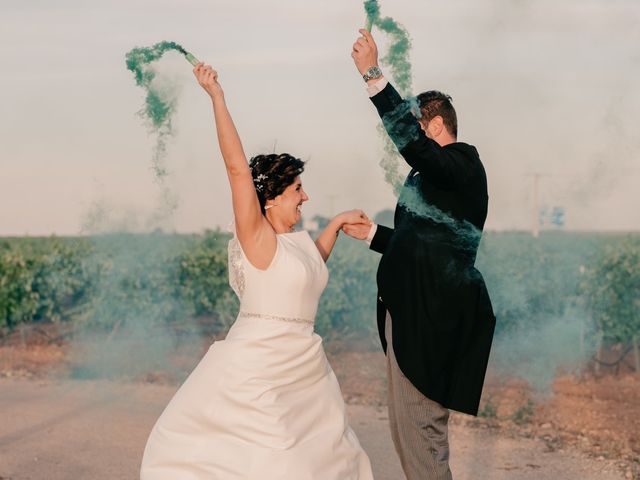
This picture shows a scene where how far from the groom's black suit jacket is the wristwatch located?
463 mm

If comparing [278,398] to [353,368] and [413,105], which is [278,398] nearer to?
[413,105]

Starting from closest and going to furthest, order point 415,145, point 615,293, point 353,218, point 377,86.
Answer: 1. point 415,145
2. point 377,86
3. point 353,218
4. point 615,293

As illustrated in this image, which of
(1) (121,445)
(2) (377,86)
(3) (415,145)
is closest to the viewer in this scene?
(3) (415,145)

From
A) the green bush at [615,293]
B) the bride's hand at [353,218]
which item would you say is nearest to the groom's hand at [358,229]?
the bride's hand at [353,218]

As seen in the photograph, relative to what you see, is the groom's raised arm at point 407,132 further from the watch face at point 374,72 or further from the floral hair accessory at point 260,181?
the floral hair accessory at point 260,181

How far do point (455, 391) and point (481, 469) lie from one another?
272 cm

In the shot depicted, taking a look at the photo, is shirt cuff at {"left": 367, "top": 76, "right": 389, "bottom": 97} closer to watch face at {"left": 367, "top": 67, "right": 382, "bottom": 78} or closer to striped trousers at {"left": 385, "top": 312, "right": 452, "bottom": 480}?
watch face at {"left": 367, "top": 67, "right": 382, "bottom": 78}

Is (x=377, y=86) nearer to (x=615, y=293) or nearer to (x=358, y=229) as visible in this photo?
(x=358, y=229)

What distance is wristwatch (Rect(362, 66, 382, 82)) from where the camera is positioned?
15.7ft

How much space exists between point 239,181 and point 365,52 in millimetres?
772

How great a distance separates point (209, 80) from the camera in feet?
15.9

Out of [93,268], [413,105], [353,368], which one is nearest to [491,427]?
[353,368]

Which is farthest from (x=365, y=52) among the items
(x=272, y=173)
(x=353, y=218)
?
(x=353, y=218)

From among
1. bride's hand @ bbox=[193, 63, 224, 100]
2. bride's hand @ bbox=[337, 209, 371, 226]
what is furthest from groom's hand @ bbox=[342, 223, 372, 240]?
bride's hand @ bbox=[193, 63, 224, 100]
